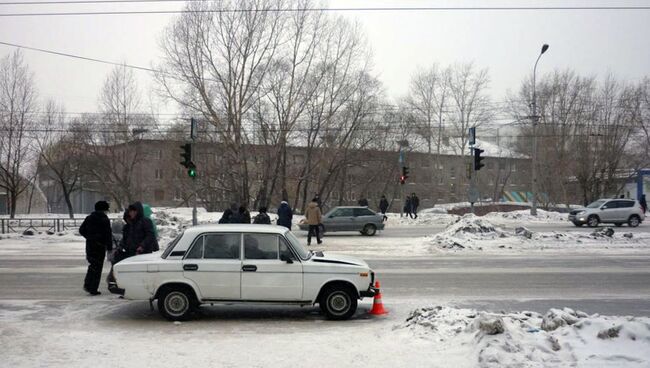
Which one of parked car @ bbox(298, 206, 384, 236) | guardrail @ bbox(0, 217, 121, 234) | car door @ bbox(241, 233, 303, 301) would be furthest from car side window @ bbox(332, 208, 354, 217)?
car door @ bbox(241, 233, 303, 301)

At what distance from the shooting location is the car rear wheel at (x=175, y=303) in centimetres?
908

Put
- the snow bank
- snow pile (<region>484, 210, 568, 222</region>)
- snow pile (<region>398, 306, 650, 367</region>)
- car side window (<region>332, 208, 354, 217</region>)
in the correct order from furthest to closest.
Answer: snow pile (<region>484, 210, 568, 222</region>) < car side window (<region>332, 208, 354, 217</region>) < the snow bank < snow pile (<region>398, 306, 650, 367</region>)

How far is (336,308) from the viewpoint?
9.27m

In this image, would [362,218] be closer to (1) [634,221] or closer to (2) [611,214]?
(2) [611,214]

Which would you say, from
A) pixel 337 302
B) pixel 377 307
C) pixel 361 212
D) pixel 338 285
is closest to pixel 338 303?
pixel 337 302

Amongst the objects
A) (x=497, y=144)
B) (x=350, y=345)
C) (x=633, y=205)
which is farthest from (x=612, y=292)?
(x=497, y=144)

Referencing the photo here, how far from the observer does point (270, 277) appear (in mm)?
9070

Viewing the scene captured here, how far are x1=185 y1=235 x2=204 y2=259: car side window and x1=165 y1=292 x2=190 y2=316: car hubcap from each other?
601 millimetres

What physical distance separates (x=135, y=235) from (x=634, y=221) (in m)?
30.8

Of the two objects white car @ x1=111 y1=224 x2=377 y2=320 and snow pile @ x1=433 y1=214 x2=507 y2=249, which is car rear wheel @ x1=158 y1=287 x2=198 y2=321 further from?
snow pile @ x1=433 y1=214 x2=507 y2=249

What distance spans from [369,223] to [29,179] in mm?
41423

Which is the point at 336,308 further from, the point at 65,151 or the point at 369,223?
the point at 65,151

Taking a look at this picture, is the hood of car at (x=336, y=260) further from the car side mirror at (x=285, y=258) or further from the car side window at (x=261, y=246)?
the car side window at (x=261, y=246)

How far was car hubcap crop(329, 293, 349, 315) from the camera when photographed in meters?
9.27
